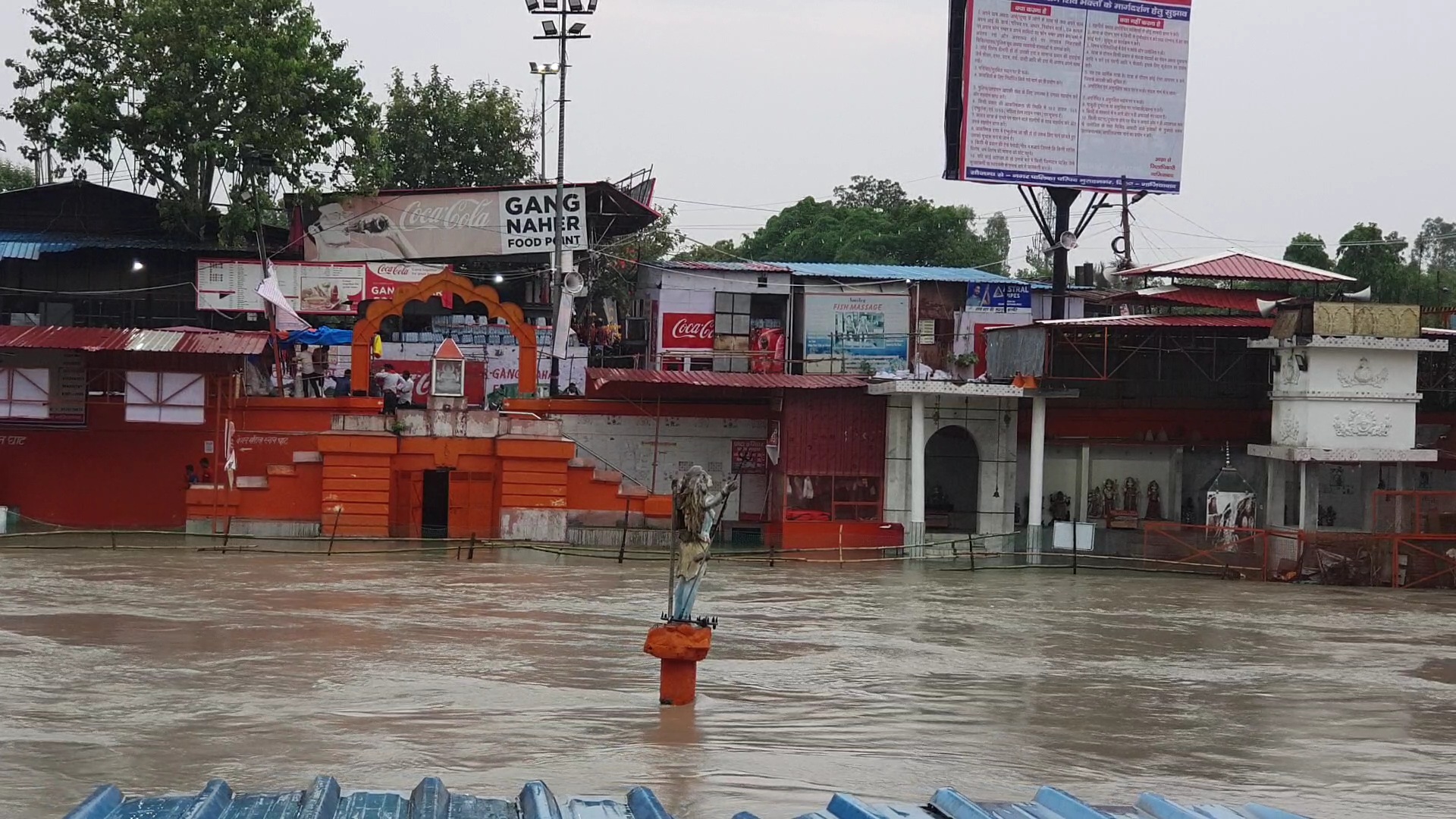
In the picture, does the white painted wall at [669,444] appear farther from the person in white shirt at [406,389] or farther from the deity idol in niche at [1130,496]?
the deity idol in niche at [1130,496]

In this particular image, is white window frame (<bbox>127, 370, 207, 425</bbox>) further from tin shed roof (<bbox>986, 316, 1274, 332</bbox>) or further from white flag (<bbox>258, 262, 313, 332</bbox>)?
tin shed roof (<bbox>986, 316, 1274, 332</bbox>)

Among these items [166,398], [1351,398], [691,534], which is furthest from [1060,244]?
[691,534]

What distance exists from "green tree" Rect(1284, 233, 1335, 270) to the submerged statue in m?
49.4

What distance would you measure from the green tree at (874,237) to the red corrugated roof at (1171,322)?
20.5 metres

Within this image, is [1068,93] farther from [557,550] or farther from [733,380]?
[557,550]

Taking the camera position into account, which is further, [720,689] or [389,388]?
[389,388]

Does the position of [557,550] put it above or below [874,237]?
below

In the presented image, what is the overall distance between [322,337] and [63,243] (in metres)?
7.01

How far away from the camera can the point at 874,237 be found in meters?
65.9

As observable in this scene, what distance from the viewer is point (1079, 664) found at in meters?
20.9

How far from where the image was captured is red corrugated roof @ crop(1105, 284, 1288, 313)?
3931 centimetres

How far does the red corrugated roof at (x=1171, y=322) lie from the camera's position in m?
36.7

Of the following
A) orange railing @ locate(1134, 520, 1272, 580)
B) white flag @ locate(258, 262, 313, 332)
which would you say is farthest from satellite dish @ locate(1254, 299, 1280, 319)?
white flag @ locate(258, 262, 313, 332)

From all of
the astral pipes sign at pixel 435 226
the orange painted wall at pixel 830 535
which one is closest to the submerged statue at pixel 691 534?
the orange painted wall at pixel 830 535
